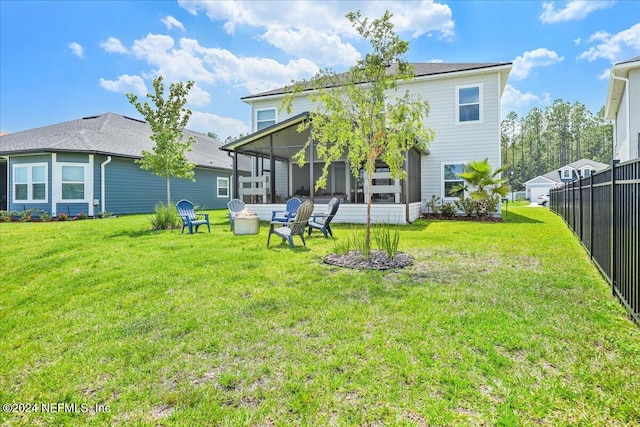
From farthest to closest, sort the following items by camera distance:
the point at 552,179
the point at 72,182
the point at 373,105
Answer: the point at 552,179
the point at 72,182
the point at 373,105

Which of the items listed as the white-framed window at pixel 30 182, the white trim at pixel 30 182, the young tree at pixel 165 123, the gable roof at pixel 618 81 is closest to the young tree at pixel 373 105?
the young tree at pixel 165 123

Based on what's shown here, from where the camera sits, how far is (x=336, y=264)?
5.71 m

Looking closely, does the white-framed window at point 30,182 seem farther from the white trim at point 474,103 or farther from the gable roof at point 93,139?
the white trim at point 474,103

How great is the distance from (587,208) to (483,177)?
680 cm

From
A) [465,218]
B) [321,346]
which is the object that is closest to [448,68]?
[465,218]

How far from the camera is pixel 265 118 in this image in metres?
18.0

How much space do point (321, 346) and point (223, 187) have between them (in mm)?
22639

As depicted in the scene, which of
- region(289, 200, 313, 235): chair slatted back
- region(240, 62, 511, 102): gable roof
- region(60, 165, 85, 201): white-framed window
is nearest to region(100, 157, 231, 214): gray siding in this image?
region(60, 165, 85, 201): white-framed window

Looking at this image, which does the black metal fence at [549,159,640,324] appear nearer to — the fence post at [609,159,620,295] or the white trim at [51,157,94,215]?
the fence post at [609,159,620,295]

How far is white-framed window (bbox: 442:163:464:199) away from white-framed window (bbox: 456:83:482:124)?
1.91 metres

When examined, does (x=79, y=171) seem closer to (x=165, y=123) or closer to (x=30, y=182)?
(x=30, y=182)

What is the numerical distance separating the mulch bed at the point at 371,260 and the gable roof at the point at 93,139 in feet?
46.9

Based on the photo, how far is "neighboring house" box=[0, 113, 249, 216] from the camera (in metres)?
15.1

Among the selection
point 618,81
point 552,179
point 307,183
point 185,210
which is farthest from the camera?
point 552,179
